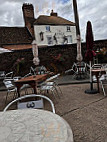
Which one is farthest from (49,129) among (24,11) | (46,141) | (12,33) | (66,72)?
(24,11)

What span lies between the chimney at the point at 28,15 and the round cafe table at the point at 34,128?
19.4 m

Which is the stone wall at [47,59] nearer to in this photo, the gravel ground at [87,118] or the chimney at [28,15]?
the gravel ground at [87,118]

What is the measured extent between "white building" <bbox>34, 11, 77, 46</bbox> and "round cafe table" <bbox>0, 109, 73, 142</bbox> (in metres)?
19.5

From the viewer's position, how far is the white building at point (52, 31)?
65.0 feet

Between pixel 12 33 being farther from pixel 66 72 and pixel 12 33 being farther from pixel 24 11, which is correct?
pixel 66 72

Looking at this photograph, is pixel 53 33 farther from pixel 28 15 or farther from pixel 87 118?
pixel 87 118

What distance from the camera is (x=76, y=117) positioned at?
104 inches

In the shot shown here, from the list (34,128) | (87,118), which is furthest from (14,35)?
(34,128)

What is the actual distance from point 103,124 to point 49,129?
5.87 ft

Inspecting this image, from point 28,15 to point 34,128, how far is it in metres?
20.5

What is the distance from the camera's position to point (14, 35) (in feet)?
58.1

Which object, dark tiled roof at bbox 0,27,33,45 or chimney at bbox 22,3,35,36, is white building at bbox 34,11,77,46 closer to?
chimney at bbox 22,3,35,36

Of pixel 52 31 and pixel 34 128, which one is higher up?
pixel 52 31

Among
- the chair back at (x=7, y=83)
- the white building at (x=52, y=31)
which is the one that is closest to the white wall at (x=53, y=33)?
the white building at (x=52, y=31)
